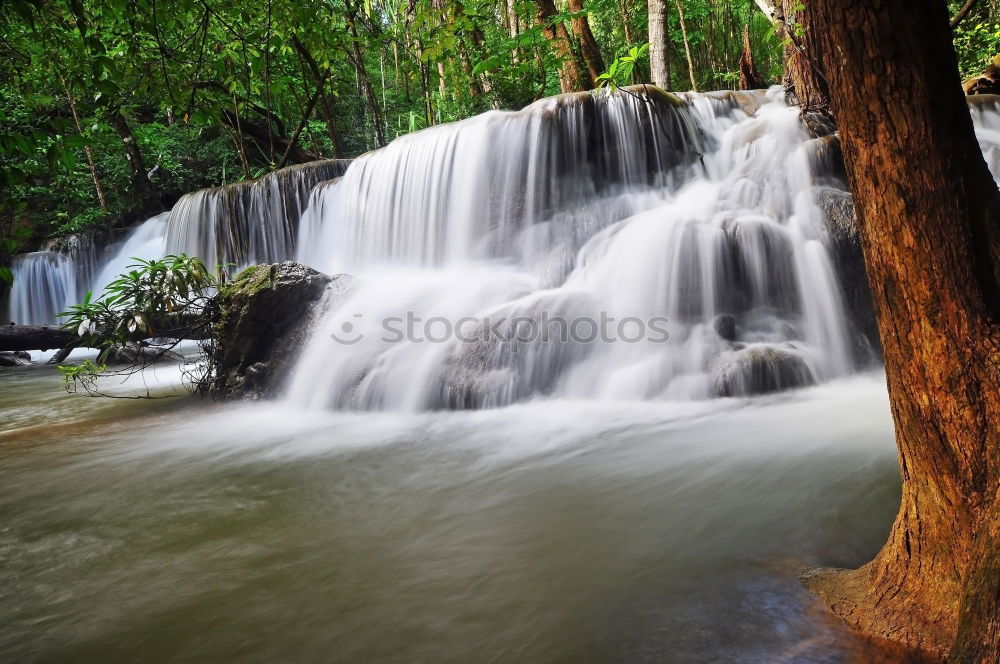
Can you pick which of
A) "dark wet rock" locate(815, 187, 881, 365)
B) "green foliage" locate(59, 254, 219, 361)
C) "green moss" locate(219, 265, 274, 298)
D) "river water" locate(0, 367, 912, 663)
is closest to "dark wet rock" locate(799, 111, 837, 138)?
"dark wet rock" locate(815, 187, 881, 365)

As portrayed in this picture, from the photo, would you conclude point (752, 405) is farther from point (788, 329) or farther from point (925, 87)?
point (925, 87)

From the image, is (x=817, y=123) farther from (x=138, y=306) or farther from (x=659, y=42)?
(x=138, y=306)

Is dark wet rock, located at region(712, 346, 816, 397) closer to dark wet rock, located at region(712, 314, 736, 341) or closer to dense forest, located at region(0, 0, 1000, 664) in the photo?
dense forest, located at region(0, 0, 1000, 664)

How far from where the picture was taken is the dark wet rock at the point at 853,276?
555 cm

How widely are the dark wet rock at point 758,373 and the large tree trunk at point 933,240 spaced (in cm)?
349

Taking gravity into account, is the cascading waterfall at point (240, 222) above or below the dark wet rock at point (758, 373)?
above

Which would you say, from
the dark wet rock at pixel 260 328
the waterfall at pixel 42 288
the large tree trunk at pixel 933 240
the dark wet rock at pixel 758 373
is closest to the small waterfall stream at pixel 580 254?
the dark wet rock at pixel 758 373

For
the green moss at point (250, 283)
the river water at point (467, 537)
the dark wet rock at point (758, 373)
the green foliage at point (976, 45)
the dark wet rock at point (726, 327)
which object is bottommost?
the river water at point (467, 537)

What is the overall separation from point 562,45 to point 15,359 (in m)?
12.1

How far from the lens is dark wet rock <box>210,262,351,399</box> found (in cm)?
702

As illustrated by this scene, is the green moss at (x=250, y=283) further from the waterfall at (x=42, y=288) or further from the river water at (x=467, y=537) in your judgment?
the waterfall at (x=42, y=288)

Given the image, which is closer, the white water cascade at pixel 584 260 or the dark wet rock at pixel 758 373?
the dark wet rock at pixel 758 373

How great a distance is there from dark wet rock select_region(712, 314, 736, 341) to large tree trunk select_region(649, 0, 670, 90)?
8.15 metres

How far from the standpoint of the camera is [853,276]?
18.8ft
